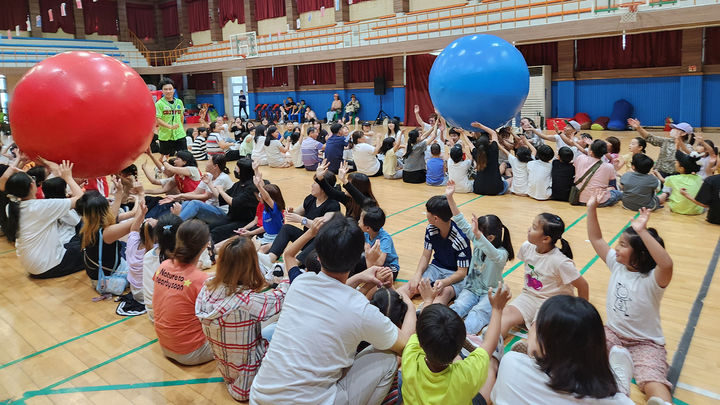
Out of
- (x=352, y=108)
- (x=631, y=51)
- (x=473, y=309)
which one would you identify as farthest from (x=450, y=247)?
(x=352, y=108)

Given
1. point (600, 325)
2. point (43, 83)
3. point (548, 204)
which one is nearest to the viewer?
point (600, 325)

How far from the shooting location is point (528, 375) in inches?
60.4

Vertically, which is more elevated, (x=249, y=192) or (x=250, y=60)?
(x=250, y=60)

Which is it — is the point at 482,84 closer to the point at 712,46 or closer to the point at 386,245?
the point at 386,245

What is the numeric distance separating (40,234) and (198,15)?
71.1ft

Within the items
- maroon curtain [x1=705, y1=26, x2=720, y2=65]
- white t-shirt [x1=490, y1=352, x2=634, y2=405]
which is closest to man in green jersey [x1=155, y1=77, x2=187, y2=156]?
white t-shirt [x1=490, y1=352, x2=634, y2=405]

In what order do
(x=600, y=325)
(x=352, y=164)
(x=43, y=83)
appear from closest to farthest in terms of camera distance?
(x=600, y=325) < (x=43, y=83) < (x=352, y=164)

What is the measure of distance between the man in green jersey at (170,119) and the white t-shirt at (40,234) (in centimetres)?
307

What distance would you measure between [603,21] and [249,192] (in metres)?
8.98

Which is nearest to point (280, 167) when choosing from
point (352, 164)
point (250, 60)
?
point (352, 164)

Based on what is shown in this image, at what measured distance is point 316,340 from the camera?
1936 mm

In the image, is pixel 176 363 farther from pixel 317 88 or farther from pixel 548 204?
pixel 317 88

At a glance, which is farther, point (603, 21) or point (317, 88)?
point (317, 88)

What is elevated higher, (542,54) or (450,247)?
(542,54)
